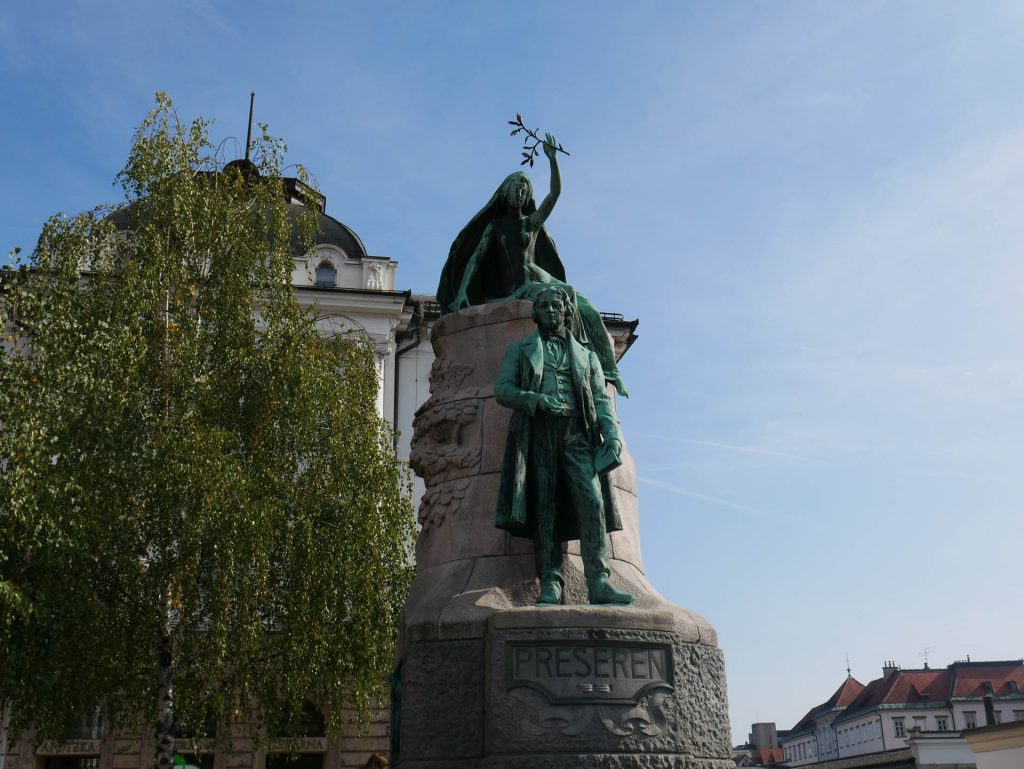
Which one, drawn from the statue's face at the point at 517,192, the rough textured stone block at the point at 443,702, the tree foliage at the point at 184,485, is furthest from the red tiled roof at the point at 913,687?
the rough textured stone block at the point at 443,702

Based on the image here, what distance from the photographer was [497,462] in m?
7.29

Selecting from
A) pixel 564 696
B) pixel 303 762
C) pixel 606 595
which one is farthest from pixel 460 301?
pixel 303 762

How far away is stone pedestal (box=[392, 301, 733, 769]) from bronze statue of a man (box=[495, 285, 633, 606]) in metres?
0.23

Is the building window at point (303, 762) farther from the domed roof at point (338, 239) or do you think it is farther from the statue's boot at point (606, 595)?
the statue's boot at point (606, 595)

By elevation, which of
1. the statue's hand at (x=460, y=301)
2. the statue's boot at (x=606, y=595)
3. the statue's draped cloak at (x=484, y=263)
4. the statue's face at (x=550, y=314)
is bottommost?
the statue's boot at (x=606, y=595)

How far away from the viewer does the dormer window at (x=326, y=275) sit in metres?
30.2

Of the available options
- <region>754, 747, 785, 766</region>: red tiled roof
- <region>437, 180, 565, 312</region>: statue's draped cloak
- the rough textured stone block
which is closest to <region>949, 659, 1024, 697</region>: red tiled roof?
<region>754, 747, 785, 766</region>: red tiled roof

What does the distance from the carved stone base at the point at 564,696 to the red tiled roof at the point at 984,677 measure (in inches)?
3402

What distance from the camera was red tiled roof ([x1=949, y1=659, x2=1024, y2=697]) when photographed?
8300 cm

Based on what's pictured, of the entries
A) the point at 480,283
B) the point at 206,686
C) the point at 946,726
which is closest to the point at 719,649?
the point at 480,283

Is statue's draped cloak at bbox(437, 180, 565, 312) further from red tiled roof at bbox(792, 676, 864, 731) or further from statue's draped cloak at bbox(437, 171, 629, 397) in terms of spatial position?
red tiled roof at bbox(792, 676, 864, 731)

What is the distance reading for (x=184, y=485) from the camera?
1476cm

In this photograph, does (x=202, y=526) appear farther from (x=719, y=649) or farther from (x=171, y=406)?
(x=719, y=649)

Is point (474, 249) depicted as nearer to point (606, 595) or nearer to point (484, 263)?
point (484, 263)
